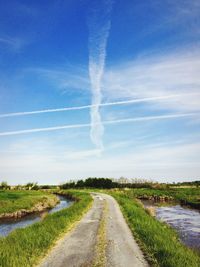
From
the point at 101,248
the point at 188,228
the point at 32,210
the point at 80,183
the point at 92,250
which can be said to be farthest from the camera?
the point at 80,183

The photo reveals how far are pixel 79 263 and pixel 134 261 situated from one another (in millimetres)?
2218

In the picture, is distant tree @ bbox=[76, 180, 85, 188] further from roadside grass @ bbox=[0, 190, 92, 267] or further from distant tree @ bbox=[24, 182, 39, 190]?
roadside grass @ bbox=[0, 190, 92, 267]

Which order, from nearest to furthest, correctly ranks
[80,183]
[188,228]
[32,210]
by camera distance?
1. [188,228]
2. [32,210]
3. [80,183]

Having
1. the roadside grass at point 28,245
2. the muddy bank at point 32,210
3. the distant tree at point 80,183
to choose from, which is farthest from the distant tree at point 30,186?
the roadside grass at point 28,245

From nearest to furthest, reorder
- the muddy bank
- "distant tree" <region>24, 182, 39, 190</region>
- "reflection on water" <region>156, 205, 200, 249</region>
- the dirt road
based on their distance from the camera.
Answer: the dirt road
"reflection on water" <region>156, 205, 200, 249</region>
the muddy bank
"distant tree" <region>24, 182, 39, 190</region>

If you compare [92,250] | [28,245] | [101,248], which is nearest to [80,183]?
[28,245]

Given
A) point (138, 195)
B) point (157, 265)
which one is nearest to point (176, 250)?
point (157, 265)

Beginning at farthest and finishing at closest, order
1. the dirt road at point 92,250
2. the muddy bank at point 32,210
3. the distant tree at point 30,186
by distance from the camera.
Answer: the distant tree at point 30,186 < the muddy bank at point 32,210 < the dirt road at point 92,250

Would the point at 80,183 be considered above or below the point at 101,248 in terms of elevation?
above

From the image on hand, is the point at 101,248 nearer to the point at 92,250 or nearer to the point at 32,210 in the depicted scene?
the point at 92,250

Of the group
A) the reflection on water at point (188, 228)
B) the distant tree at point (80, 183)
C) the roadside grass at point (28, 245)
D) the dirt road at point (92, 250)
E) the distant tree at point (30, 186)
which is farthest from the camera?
the distant tree at point (80, 183)

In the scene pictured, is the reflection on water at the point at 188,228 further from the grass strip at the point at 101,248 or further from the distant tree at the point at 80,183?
the distant tree at the point at 80,183

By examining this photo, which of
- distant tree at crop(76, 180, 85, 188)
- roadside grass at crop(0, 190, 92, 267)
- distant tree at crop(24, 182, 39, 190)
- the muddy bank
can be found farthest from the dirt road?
distant tree at crop(76, 180, 85, 188)

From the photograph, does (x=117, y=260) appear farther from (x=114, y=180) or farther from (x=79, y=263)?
(x=114, y=180)
